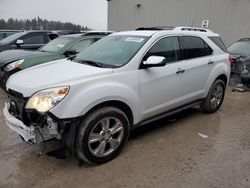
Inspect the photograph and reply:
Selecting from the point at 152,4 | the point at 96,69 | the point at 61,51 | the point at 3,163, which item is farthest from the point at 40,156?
the point at 152,4

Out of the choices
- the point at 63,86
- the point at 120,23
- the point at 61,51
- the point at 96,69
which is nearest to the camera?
the point at 63,86

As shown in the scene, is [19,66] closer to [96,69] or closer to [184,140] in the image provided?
[96,69]

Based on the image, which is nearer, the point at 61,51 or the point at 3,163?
the point at 3,163

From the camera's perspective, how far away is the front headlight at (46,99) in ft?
9.02

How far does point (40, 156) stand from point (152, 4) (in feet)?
48.2

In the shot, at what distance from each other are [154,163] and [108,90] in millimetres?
1139

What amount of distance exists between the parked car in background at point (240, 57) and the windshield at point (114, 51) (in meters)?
4.58

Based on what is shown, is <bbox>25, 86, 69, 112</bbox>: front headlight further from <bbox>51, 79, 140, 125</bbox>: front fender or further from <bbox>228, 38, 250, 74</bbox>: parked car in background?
<bbox>228, 38, 250, 74</bbox>: parked car in background

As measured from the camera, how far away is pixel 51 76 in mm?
3164

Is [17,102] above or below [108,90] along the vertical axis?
below

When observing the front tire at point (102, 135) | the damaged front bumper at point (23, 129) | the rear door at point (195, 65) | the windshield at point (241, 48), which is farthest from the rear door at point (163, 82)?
the windshield at point (241, 48)

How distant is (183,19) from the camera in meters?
14.0

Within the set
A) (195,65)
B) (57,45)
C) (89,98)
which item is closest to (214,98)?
(195,65)

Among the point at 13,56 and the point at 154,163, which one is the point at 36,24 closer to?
the point at 13,56
